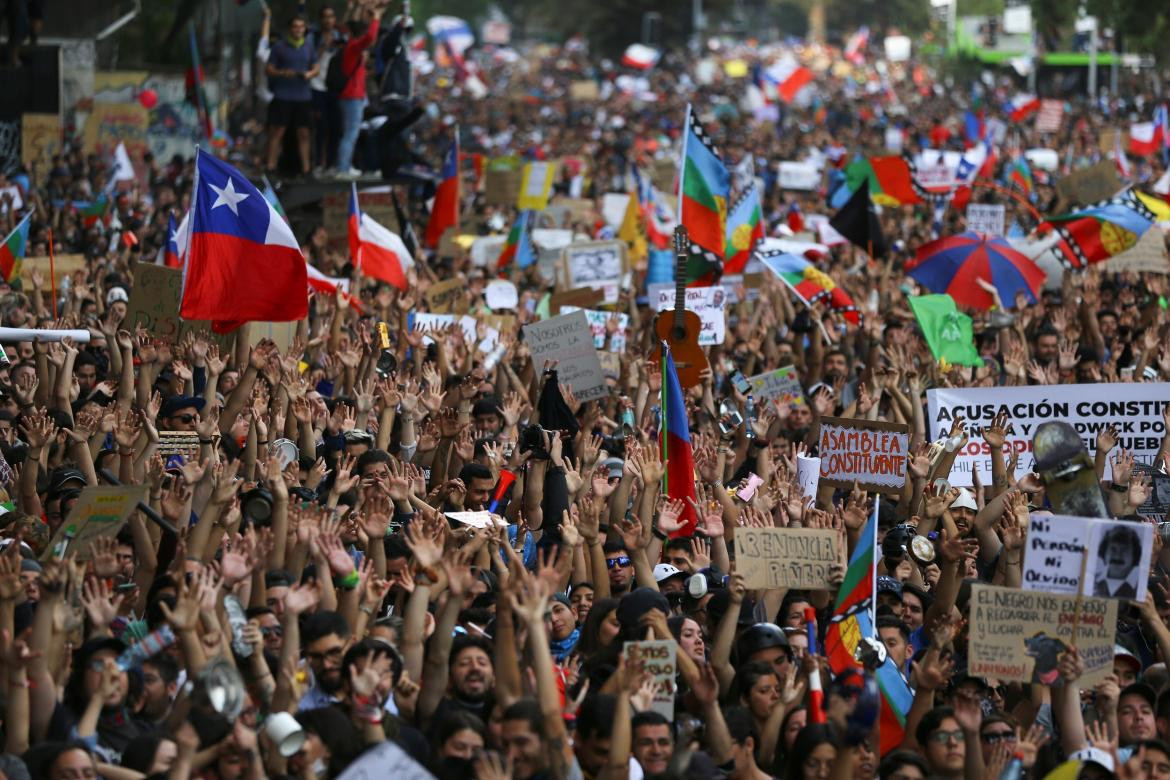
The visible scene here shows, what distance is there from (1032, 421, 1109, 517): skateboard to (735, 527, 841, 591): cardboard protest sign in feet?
3.17

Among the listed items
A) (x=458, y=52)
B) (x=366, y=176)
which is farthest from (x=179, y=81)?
(x=458, y=52)

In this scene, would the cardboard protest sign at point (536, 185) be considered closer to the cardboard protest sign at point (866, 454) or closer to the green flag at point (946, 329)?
the green flag at point (946, 329)

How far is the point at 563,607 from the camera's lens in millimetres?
7562

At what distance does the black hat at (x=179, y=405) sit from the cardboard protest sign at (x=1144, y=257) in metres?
9.35

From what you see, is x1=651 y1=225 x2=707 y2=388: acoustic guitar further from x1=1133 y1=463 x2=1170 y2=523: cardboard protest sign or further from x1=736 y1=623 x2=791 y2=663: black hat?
x1=736 y1=623 x2=791 y2=663: black hat

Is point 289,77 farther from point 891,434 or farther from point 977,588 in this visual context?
point 977,588

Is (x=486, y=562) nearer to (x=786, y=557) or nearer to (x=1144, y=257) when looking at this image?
(x=786, y=557)

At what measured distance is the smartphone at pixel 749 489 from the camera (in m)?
9.52

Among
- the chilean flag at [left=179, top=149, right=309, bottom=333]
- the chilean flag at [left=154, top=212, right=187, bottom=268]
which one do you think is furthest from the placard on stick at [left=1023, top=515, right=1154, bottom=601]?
the chilean flag at [left=154, top=212, right=187, bottom=268]

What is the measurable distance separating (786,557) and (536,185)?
47.9 ft

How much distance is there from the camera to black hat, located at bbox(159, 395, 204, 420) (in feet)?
32.9

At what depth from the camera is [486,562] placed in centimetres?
834

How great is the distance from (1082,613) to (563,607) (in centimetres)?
189

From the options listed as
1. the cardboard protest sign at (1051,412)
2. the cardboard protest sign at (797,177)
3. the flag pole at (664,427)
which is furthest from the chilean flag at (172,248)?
the cardboard protest sign at (797,177)
